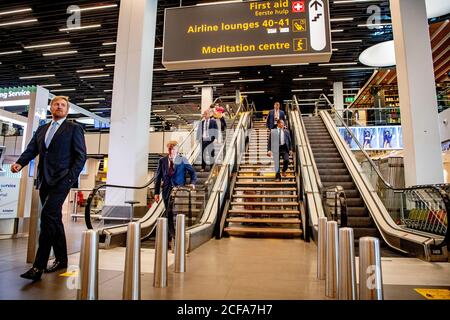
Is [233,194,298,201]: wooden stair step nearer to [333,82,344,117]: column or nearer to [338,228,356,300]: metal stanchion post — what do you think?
[338,228,356,300]: metal stanchion post

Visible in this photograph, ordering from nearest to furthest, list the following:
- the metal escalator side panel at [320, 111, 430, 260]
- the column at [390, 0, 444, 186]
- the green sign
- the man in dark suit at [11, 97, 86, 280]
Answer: the man in dark suit at [11, 97, 86, 280], the metal escalator side panel at [320, 111, 430, 260], the column at [390, 0, 444, 186], the green sign

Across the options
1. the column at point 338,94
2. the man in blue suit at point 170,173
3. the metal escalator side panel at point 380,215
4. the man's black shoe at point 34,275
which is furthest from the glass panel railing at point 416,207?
the column at point 338,94

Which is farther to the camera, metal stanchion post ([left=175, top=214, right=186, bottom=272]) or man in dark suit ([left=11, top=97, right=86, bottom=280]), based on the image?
metal stanchion post ([left=175, top=214, right=186, bottom=272])

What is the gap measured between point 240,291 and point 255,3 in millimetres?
4864

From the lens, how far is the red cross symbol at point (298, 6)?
5.25 m

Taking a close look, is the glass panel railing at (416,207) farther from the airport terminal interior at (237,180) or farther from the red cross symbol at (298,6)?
the red cross symbol at (298,6)

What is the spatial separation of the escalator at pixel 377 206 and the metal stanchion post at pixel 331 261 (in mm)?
1749

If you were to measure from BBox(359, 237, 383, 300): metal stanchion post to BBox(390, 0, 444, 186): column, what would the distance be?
4273mm

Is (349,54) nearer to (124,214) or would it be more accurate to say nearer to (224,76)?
(224,76)

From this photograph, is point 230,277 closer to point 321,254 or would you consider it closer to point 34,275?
point 321,254

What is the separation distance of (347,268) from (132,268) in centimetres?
163

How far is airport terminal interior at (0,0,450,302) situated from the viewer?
2.65m

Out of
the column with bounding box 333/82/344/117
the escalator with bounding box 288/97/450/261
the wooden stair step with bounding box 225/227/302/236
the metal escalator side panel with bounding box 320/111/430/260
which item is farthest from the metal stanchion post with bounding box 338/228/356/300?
the column with bounding box 333/82/344/117

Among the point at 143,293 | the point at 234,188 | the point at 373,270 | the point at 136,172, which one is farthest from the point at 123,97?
the point at 373,270
